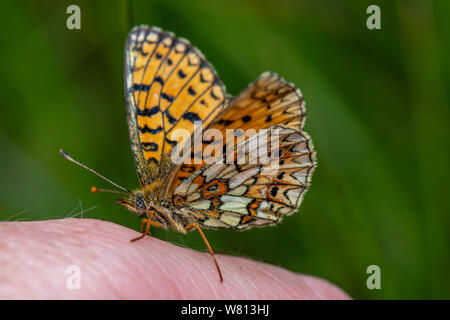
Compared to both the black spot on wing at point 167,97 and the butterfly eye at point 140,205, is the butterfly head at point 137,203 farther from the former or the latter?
the black spot on wing at point 167,97

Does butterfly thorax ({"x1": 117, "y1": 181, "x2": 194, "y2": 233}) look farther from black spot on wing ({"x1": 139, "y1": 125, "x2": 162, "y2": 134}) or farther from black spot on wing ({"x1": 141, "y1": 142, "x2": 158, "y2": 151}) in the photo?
black spot on wing ({"x1": 139, "y1": 125, "x2": 162, "y2": 134})

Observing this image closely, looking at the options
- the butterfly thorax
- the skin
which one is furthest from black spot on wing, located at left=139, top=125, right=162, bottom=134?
the skin

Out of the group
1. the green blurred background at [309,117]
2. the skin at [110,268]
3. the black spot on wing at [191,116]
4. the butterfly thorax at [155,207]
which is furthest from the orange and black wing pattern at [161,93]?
the skin at [110,268]

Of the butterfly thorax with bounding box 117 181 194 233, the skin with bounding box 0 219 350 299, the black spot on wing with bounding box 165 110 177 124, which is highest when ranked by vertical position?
the black spot on wing with bounding box 165 110 177 124

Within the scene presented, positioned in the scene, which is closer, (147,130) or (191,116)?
(147,130)

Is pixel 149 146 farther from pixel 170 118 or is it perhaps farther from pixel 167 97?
pixel 167 97

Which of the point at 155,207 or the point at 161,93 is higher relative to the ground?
the point at 161,93

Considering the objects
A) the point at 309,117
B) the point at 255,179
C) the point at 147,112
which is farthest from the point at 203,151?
the point at 309,117
